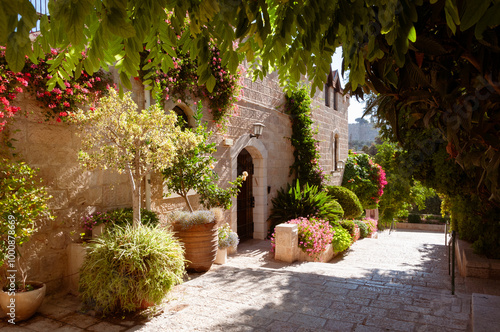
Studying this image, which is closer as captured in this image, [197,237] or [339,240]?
[197,237]

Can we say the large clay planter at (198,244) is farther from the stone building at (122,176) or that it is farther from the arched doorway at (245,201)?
the arched doorway at (245,201)

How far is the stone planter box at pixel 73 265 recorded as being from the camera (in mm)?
4371

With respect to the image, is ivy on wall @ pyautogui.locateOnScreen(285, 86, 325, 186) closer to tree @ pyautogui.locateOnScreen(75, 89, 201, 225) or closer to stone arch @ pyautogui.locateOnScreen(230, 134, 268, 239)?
stone arch @ pyautogui.locateOnScreen(230, 134, 268, 239)

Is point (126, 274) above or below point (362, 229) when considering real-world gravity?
above

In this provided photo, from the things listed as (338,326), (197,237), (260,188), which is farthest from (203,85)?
(338,326)

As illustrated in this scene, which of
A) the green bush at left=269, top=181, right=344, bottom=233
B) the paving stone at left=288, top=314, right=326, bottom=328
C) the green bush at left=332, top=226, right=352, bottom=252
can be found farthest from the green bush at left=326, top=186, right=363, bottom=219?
the paving stone at left=288, top=314, right=326, bottom=328

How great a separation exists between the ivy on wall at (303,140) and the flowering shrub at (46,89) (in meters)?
6.90

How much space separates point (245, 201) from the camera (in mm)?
9398

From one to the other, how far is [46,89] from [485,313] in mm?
4842

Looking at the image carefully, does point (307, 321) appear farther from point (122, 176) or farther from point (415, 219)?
point (415, 219)

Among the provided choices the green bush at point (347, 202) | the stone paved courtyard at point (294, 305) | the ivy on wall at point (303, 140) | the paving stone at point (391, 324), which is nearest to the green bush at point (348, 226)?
the green bush at point (347, 202)

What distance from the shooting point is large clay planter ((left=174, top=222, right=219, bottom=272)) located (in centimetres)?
506

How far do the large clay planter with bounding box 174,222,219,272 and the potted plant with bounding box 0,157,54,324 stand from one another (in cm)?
188

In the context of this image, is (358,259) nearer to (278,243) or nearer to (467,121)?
(278,243)
